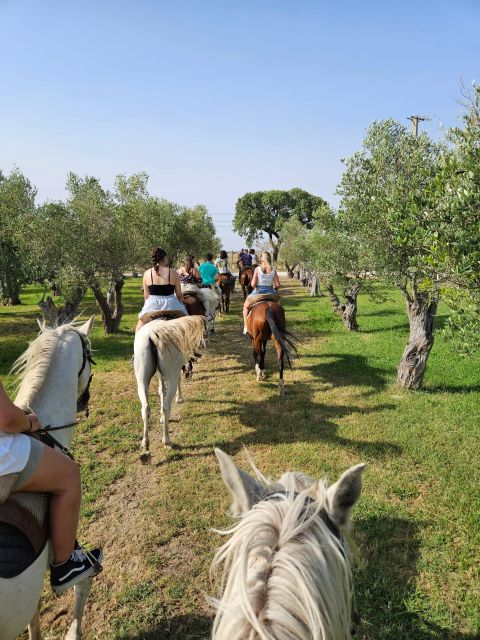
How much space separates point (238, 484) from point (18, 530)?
1573 mm

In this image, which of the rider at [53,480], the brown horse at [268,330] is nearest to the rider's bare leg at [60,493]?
the rider at [53,480]

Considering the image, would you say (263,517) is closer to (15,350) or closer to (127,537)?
(127,537)

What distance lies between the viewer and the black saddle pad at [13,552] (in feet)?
7.43

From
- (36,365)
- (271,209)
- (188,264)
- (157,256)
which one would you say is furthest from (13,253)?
(271,209)

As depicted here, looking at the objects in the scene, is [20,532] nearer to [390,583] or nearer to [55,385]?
[55,385]

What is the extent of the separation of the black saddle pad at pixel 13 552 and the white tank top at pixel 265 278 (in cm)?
800

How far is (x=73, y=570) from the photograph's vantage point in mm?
2891

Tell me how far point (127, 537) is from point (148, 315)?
375 cm

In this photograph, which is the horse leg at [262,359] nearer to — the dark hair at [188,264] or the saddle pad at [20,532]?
the dark hair at [188,264]

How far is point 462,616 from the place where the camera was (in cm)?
347

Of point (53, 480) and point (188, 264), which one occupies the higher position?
point (188, 264)

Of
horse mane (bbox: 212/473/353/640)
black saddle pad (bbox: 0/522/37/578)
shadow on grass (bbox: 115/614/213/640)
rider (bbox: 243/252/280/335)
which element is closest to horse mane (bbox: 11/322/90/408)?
black saddle pad (bbox: 0/522/37/578)

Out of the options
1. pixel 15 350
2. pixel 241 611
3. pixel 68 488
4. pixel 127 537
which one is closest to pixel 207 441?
pixel 127 537

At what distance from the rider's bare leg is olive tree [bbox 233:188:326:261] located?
5846cm
